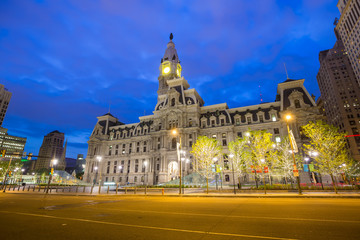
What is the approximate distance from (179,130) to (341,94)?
93455 mm

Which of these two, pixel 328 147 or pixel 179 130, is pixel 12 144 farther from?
pixel 328 147

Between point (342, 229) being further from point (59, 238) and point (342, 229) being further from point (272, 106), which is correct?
point (272, 106)

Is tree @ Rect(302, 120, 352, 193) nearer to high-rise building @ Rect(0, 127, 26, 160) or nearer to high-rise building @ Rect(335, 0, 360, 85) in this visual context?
high-rise building @ Rect(335, 0, 360, 85)

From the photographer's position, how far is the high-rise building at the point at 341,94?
287 ft

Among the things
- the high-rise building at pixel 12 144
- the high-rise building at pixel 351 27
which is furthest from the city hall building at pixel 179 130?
the high-rise building at pixel 12 144

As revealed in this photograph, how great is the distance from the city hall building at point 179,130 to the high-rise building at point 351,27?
42.9 metres

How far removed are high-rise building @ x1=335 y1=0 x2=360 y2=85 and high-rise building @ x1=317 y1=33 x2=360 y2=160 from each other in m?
22.2

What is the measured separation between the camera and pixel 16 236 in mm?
5430

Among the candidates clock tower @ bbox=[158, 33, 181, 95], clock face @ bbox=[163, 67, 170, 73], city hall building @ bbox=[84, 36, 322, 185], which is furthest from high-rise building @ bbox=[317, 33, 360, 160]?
clock face @ bbox=[163, 67, 170, 73]

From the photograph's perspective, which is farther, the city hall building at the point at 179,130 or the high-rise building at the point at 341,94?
the high-rise building at the point at 341,94

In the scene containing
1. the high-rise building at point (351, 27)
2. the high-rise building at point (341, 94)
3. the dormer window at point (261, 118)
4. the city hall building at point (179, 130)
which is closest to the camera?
the city hall building at point (179, 130)

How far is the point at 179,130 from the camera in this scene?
55625 mm

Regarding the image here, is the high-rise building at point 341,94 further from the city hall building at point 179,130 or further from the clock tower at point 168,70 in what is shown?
the clock tower at point 168,70

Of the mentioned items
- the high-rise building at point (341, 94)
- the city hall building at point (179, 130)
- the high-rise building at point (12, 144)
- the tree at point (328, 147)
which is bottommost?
the tree at point (328, 147)
